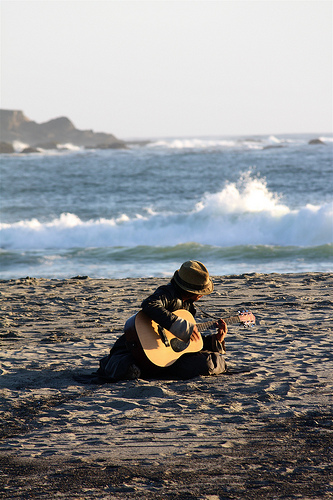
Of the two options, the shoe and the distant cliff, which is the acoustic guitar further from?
the distant cliff

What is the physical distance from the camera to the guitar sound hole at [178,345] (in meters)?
4.84

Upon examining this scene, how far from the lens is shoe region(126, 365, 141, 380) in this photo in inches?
191

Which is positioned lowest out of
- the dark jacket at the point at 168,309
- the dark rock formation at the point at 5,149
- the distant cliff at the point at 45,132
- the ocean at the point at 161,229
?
the ocean at the point at 161,229

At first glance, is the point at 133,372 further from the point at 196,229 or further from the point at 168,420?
the point at 196,229

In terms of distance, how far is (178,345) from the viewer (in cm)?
486

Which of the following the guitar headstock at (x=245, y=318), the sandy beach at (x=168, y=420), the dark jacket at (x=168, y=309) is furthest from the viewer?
the guitar headstock at (x=245, y=318)

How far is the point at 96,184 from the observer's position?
3256cm

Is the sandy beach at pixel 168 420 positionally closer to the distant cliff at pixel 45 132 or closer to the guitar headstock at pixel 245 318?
the guitar headstock at pixel 245 318

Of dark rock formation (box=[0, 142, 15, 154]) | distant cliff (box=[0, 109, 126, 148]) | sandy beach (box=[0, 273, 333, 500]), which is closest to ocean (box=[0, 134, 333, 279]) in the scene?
sandy beach (box=[0, 273, 333, 500])

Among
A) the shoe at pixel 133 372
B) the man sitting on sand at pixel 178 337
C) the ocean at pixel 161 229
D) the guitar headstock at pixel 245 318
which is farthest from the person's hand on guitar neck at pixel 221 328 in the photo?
the ocean at pixel 161 229

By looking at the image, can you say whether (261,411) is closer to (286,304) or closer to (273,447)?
(273,447)

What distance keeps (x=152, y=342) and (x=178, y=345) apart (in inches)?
8.9

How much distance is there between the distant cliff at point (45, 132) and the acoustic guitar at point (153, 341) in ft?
381

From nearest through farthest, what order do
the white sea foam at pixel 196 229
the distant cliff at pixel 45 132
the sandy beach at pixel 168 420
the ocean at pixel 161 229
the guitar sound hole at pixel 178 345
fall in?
1. the sandy beach at pixel 168 420
2. the guitar sound hole at pixel 178 345
3. the ocean at pixel 161 229
4. the white sea foam at pixel 196 229
5. the distant cliff at pixel 45 132
